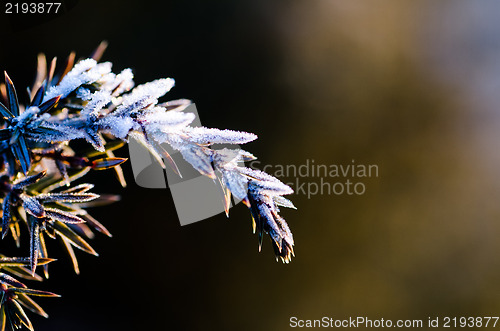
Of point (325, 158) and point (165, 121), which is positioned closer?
point (165, 121)

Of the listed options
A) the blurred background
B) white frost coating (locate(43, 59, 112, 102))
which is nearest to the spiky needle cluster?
white frost coating (locate(43, 59, 112, 102))

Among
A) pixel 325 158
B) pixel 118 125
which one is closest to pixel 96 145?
pixel 118 125

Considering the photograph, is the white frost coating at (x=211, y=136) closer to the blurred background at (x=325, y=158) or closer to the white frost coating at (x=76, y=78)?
the white frost coating at (x=76, y=78)

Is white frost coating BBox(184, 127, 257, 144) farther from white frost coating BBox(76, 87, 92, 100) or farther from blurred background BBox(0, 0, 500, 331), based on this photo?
blurred background BBox(0, 0, 500, 331)

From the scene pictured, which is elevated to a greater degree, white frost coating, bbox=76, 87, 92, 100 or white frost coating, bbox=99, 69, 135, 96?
white frost coating, bbox=99, 69, 135, 96

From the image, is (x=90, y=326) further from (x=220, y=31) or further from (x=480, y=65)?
(x=480, y=65)

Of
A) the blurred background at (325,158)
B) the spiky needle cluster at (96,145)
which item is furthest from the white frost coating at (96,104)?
the blurred background at (325,158)

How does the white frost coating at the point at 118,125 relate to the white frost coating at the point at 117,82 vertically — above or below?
below

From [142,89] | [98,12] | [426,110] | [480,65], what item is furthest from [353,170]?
[142,89]

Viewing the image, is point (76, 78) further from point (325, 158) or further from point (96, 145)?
point (325, 158)
